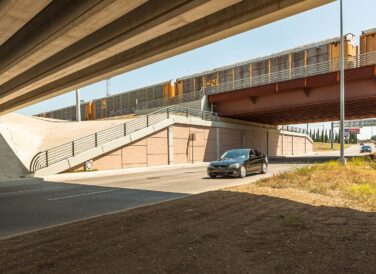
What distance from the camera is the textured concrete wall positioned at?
27.6 metres

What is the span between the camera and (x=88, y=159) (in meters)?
24.6

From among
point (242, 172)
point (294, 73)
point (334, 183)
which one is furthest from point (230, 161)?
point (294, 73)

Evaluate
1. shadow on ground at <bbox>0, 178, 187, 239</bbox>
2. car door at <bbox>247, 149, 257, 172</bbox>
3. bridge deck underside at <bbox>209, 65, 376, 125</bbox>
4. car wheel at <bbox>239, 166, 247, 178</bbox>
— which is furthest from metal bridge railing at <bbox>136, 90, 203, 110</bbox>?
shadow on ground at <bbox>0, 178, 187, 239</bbox>

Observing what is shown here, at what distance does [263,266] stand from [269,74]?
3388 cm

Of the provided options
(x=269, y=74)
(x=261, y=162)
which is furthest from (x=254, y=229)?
(x=269, y=74)

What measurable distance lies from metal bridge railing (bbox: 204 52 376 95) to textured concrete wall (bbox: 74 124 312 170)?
17.5ft

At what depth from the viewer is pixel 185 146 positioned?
3497cm

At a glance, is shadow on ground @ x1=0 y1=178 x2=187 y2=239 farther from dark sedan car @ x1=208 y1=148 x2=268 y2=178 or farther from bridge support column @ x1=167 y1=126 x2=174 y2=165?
bridge support column @ x1=167 y1=126 x2=174 y2=165

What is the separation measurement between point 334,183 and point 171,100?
1469 inches

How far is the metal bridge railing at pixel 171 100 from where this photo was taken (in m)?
44.0

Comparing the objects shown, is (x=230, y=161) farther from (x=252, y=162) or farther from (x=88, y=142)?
(x=88, y=142)

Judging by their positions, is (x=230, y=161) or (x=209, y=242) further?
(x=230, y=161)

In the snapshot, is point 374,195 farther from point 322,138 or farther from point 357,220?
point 322,138

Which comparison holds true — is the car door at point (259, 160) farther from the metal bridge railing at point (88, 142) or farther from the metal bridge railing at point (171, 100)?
the metal bridge railing at point (171, 100)
